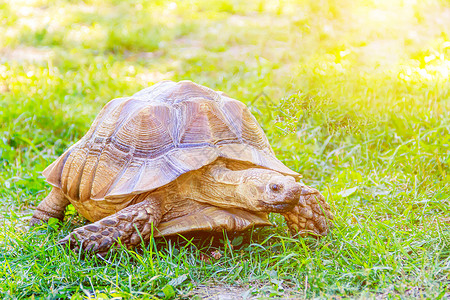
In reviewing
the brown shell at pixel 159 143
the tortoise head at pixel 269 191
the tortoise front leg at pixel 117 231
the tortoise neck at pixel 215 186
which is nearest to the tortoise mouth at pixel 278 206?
the tortoise head at pixel 269 191

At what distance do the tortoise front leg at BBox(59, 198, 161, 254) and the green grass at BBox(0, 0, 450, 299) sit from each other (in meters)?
0.08

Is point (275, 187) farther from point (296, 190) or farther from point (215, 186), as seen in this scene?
point (215, 186)

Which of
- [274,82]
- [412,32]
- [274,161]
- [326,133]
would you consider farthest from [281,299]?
[412,32]

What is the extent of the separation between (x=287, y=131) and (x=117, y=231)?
52.0 inches

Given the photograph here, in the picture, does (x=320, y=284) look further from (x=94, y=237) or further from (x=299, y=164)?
(x=299, y=164)

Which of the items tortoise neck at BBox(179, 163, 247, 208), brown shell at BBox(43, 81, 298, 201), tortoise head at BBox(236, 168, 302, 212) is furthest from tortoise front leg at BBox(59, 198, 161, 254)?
tortoise head at BBox(236, 168, 302, 212)

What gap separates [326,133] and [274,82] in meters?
1.01

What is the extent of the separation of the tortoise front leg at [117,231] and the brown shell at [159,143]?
123 mm

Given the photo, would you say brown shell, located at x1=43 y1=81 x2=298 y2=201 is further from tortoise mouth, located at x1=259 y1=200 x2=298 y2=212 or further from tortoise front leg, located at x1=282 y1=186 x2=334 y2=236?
tortoise mouth, located at x1=259 y1=200 x2=298 y2=212

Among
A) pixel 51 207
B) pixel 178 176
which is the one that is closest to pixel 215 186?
pixel 178 176

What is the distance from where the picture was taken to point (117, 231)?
8.03 ft

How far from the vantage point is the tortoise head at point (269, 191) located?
2.33m

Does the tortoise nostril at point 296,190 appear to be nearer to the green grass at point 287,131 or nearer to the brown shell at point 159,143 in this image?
the green grass at point 287,131

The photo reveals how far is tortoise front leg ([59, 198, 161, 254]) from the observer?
2.44 meters
